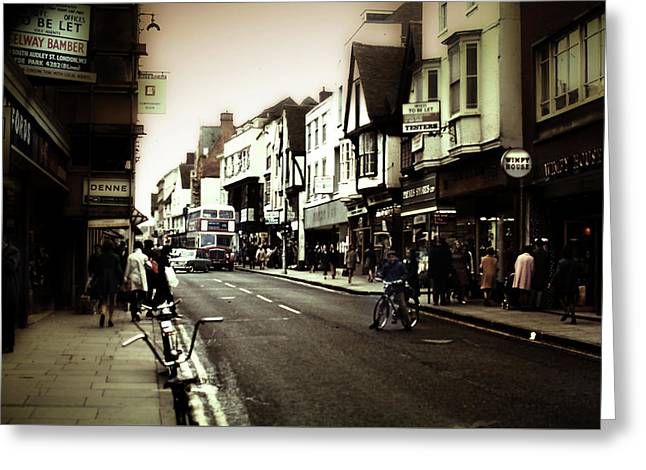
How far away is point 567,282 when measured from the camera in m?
7.67

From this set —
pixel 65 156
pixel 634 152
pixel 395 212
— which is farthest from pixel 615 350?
pixel 65 156

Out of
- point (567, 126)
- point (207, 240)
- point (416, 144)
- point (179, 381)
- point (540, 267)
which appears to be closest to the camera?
point (179, 381)

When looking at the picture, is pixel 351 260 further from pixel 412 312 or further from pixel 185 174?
pixel 185 174

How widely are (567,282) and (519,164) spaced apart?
1.31 m

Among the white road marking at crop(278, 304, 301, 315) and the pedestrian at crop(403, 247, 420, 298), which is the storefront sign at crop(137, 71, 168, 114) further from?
the pedestrian at crop(403, 247, 420, 298)

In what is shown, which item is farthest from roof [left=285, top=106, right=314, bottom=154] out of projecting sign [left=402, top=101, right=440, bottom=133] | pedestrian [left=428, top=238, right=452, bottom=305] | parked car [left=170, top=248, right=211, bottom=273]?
pedestrian [left=428, top=238, right=452, bottom=305]

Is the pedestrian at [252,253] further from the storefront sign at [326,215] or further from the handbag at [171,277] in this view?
the handbag at [171,277]

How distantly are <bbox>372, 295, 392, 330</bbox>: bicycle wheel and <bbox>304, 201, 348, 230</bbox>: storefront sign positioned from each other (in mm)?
929

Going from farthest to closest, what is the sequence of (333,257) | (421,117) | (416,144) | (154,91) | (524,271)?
(333,257)
(416,144)
(421,117)
(524,271)
(154,91)

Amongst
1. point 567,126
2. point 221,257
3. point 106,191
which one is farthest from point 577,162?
point 106,191

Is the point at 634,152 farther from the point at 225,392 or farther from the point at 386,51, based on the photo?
the point at 225,392

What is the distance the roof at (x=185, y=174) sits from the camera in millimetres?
8656

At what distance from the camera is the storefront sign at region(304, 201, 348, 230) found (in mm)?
8891

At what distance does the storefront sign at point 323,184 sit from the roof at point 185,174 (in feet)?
4.54
